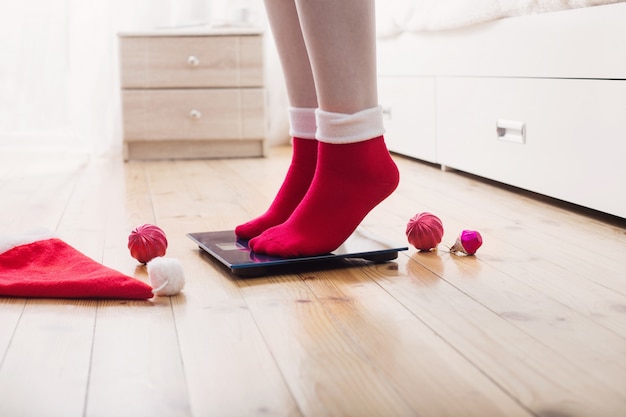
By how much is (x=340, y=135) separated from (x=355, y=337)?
0.35 m

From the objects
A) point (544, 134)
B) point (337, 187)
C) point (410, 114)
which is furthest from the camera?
point (410, 114)

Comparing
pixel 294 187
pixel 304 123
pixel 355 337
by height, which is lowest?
pixel 355 337

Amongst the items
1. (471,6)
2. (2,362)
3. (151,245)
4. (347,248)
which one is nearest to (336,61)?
(347,248)

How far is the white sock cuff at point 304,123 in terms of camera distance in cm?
134

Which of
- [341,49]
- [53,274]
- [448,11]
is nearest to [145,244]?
[53,274]

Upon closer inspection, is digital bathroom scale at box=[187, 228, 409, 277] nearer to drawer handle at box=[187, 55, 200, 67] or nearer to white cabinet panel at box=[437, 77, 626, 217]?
white cabinet panel at box=[437, 77, 626, 217]

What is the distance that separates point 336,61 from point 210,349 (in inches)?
17.7

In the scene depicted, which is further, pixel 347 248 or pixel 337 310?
pixel 347 248

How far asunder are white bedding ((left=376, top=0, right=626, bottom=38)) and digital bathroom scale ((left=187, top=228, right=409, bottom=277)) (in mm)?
665

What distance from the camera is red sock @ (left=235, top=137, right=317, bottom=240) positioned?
4.42ft

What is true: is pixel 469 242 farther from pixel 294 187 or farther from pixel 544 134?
pixel 544 134

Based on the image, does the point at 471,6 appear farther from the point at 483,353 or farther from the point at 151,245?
the point at 483,353

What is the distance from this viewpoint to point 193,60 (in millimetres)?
2893

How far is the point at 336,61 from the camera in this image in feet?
3.73
